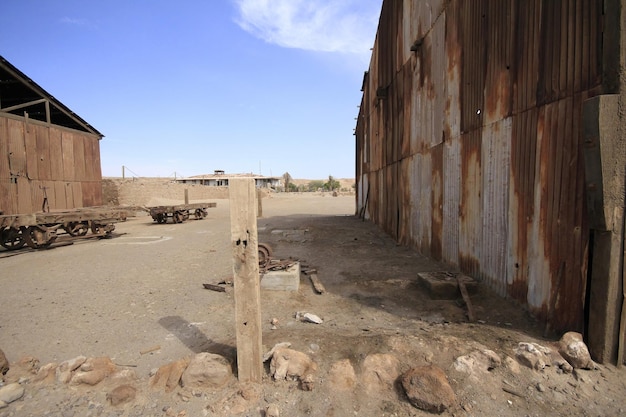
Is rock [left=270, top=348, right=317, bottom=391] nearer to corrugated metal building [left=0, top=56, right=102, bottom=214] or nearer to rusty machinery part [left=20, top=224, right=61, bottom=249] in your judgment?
rusty machinery part [left=20, top=224, right=61, bottom=249]

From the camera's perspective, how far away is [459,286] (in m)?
4.59

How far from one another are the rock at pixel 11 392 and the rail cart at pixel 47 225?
340 inches

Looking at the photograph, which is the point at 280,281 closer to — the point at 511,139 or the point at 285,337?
the point at 285,337

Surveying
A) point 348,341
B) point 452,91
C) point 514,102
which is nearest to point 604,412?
point 348,341

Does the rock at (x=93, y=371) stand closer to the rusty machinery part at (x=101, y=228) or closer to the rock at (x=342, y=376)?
the rock at (x=342, y=376)

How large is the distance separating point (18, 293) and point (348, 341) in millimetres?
5938

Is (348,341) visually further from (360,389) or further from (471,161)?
(471,161)

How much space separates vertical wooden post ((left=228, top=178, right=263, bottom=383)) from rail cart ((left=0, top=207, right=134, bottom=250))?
395 inches

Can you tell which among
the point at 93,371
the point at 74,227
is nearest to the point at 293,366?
the point at 93,371

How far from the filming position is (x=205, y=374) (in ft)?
9.36

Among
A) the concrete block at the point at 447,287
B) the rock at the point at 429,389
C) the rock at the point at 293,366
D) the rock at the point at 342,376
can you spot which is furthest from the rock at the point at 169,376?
the concrete block at the point at 447,287

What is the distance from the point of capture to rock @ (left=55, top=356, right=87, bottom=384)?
2.96 metres

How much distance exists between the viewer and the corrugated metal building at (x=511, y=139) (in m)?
2.99

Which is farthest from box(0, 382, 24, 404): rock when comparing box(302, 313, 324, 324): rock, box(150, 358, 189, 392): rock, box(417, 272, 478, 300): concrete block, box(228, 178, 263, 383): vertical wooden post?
box(417, 272, 478, 300): concrete block
